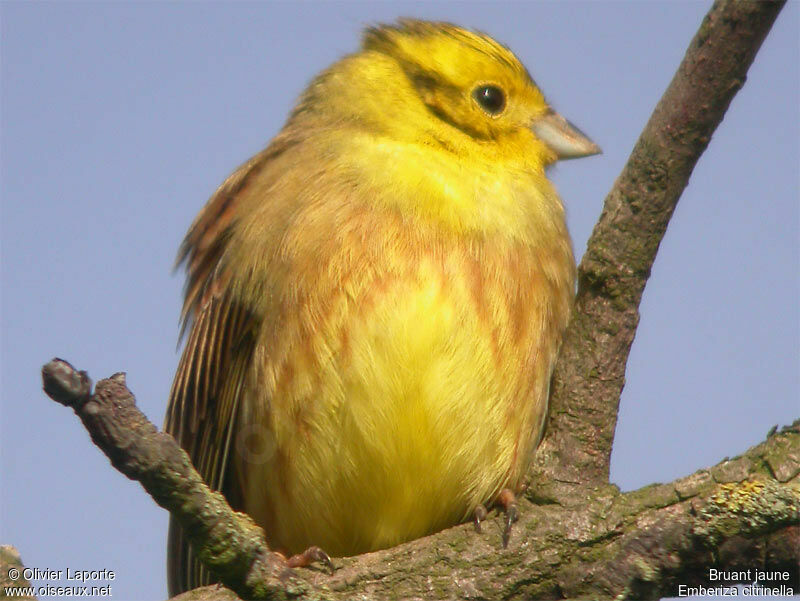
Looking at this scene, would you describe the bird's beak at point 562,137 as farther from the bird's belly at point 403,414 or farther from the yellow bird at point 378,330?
the bird's belly at point 403,414

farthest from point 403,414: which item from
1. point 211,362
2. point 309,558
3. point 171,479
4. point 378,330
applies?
point 171,479

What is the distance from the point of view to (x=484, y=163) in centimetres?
457

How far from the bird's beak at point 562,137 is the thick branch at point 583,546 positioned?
1674mm

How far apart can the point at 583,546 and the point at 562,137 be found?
2030 mm

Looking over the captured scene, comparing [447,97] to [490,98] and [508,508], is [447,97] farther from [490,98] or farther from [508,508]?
[508,508]

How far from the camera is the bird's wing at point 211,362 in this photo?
14.5 ft

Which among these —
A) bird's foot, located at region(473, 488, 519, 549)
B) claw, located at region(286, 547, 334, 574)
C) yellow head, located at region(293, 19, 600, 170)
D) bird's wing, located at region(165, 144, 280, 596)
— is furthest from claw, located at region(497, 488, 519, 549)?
yellow head, located at region(293, 19, 600, 170)

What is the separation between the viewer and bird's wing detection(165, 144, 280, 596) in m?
4.41

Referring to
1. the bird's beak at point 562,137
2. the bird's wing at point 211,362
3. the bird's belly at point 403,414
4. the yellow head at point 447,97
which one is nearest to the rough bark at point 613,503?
the bird's belly at point 403,414

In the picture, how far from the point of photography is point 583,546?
12.0 feet

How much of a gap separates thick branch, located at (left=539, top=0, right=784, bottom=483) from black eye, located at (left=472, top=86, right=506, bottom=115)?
114 cm

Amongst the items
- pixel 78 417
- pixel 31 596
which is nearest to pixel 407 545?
pixel 31 596

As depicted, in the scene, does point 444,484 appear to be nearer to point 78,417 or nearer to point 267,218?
point 267,218

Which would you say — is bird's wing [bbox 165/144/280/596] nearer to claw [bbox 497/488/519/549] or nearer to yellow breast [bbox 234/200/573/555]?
yellow breast [bbox 234/200/573/555]
